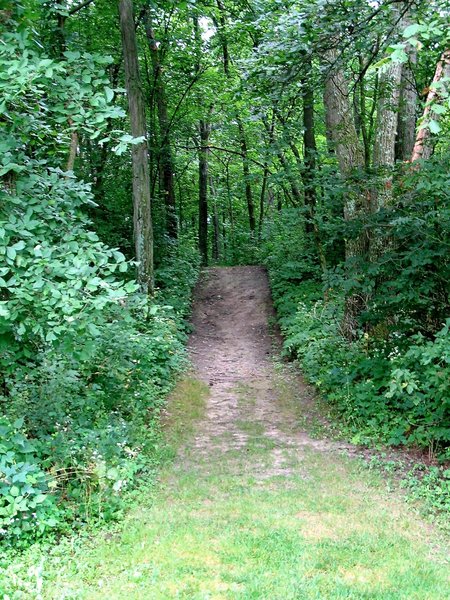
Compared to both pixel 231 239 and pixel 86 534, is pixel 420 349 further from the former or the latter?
pixel 231 239

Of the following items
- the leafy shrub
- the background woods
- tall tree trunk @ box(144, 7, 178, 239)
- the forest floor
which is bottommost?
the forest floor

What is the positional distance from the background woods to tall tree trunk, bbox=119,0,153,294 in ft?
0.12

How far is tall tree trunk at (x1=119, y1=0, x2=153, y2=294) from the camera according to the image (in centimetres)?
926

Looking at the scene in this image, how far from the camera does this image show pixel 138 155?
955 centimetres

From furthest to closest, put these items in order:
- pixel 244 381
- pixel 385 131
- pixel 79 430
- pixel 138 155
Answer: pixel 138 155, pixel 244 381, pixel 385 131, pixel 79 430

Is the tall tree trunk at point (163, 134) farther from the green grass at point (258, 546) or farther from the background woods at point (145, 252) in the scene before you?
the green grass at point (258, 546)

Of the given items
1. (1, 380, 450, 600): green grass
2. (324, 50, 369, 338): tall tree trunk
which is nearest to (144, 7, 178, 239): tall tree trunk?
(324, 50, 369, 338): tall tree trunk

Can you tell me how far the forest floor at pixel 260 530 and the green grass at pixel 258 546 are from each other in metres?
0.01

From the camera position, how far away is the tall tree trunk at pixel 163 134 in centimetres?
1422

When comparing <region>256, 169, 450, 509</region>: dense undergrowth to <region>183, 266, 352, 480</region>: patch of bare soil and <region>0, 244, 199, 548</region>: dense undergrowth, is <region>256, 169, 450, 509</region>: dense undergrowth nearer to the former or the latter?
<region>183, 266, 352, 480</region>: patch of bare soil

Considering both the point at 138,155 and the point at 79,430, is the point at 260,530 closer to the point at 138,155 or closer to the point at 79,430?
the point at 79,430

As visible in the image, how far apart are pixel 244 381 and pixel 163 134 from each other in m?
8.96

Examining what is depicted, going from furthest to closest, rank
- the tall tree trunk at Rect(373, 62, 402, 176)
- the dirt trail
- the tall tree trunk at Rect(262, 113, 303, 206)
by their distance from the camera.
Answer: the tall tree trunk at Rect(262, 113, 303, 206) → the tall tree trunk at Rect(373, 62, 402, 176) → the dirt trail

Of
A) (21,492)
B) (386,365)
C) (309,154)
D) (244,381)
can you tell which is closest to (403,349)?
(386,365)
